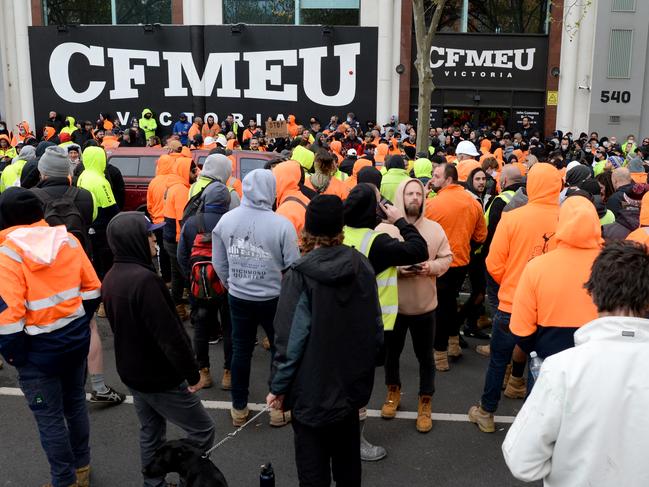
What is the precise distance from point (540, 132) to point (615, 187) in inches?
657

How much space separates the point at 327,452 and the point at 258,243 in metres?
1.83

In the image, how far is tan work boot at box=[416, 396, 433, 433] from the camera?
5105 millimetres

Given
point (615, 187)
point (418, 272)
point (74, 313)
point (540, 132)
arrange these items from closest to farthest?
point (74, 313), point (418, 272), point (615, 187), point (540, 132)

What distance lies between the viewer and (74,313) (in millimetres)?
4078

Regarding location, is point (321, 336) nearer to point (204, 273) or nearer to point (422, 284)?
point (422, 284)

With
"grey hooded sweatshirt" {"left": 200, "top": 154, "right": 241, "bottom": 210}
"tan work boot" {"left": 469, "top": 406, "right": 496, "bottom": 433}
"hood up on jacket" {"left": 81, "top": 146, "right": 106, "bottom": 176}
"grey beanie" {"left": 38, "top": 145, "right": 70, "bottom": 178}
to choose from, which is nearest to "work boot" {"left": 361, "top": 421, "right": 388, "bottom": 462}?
"tan work boot" {"left": 469, "top": 406, "right": 496, "bottom": 433}

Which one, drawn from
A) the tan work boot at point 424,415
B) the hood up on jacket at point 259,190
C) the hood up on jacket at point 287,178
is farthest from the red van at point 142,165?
the tan work boot at point 424,415

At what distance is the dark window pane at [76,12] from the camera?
80.1 ft

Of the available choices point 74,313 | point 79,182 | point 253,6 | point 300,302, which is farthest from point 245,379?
point 253,6

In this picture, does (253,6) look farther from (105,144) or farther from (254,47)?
(105,144)

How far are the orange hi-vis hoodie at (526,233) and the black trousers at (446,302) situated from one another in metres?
0.98

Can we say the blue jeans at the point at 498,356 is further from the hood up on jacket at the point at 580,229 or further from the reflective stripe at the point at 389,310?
the hood up on jacket at the point at 580,229

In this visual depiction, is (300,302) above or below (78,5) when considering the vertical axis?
below

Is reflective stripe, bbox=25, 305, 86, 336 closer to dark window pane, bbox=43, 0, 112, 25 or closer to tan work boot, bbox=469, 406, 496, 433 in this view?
tan work boot, bbox=469, 406, 496, 433
